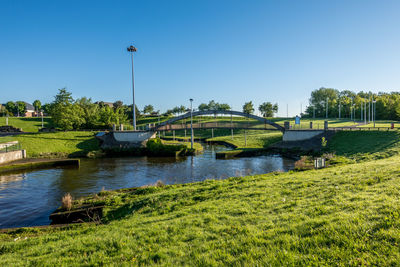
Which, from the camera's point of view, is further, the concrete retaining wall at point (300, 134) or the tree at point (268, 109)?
the tree at point (268, 109)

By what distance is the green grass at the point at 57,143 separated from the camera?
121 ft

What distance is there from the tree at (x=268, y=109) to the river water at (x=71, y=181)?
299ft

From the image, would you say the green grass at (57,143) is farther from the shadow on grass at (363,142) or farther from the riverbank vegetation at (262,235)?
the shadow on grass at (363,142)

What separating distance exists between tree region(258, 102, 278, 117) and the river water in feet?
299

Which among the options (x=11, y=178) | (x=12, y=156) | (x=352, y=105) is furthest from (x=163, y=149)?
(x=352, y=105)

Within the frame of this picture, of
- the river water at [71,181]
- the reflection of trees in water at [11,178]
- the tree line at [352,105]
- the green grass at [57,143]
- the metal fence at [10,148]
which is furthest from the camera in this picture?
the tree line at [352,105]

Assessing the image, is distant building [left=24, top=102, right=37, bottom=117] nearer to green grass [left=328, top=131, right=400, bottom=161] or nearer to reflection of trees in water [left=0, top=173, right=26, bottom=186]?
reflection of trees in water [left=0, top=173, right=26, bottom=186]

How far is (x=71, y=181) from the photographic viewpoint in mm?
21938

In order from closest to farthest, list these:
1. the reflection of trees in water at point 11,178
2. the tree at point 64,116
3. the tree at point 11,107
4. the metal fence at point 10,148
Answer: the reflection of trees in water at point 11,178
the metal fence at point 10,148
the tree at point 64,116
the tree at point 11,107

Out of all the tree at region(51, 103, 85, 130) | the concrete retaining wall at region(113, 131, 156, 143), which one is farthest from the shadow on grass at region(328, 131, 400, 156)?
the tree at region(51, 103, 85, 130)

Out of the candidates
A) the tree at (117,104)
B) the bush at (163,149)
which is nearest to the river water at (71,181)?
the bush at (163,149)

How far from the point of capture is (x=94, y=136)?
47969 mm

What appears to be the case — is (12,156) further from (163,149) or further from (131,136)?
(163,149)

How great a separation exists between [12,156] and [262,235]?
121 ft
